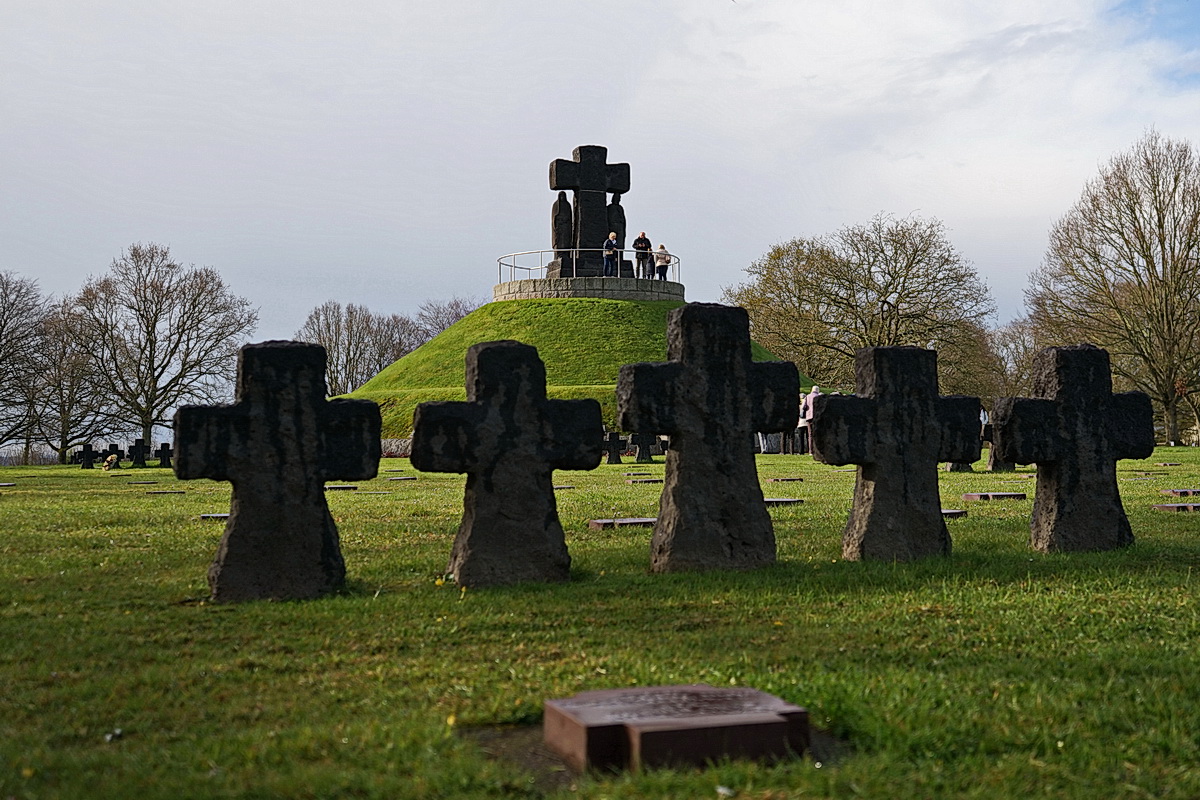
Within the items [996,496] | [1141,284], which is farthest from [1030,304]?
[996,496]

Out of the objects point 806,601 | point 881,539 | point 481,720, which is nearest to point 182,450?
point 481,720

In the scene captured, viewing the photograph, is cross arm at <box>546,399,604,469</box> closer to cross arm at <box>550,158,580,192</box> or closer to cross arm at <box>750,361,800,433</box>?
cross arm at <box>750,361,800,433</box>

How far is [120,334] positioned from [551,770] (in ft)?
151

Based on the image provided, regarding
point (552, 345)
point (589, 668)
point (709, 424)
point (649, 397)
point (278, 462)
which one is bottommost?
point (589, 668)

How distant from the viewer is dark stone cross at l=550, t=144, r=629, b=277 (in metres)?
50.1

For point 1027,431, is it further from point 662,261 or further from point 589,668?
point 662,261

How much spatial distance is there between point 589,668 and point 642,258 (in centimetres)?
4924

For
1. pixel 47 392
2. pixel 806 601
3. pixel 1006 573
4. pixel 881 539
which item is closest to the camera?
pixel 806 601

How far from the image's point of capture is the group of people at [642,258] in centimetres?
5116

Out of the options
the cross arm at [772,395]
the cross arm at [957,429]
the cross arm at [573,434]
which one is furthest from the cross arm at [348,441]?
the cross arm at [957,429]

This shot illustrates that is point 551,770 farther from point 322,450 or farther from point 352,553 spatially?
point 352,553

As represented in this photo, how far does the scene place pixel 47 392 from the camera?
42.8 m

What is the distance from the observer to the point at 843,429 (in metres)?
8.39

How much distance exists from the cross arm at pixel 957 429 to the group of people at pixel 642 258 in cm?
4194
